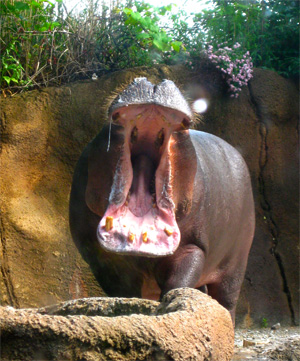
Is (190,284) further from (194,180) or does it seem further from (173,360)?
(173,360)

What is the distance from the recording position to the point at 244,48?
585cm

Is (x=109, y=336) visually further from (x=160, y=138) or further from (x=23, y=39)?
(x=23, y=39)

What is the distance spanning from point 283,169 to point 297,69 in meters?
1.05

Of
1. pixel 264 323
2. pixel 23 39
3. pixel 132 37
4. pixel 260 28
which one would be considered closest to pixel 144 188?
pixel 23 39

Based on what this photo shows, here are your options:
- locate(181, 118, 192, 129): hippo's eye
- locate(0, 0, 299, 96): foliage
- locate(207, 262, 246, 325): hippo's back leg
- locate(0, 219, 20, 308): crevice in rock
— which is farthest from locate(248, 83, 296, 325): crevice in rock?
locate(181, 118, 192, 129): hippo's eye

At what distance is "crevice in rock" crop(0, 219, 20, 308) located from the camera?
179 inches

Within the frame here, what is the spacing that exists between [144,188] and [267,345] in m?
1.72

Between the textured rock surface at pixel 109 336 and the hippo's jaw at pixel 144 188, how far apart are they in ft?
3.71

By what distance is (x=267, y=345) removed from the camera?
391 cm

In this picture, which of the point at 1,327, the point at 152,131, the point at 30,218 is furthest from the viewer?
the point at 30,218

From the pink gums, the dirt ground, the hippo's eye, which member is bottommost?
the dirt ground

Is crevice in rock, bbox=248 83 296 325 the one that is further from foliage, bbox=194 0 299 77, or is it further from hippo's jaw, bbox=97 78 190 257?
hippo's jaw, bbox=97 78 190 257

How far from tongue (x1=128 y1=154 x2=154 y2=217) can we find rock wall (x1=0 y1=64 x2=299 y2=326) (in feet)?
3.86

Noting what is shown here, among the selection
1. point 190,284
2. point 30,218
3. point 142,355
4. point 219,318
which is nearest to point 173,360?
point 142,355
